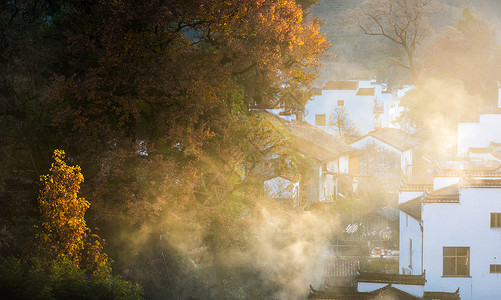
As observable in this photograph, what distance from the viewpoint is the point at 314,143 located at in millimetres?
35188

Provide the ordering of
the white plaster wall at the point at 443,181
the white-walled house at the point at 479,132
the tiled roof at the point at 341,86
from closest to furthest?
1. the white plaster wall at the point at 443,181
2. the white-walled house at the point at 479,132
3. the tiled roof at the point at 341,86

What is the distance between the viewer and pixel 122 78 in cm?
1461

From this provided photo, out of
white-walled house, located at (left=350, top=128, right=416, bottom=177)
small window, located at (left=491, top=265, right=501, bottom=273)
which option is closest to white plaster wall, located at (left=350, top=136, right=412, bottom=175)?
white-walled house, located at (left=350, top=128, right=416, bottom=177)

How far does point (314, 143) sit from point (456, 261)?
14.5 m

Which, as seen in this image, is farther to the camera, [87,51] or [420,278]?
[420,278]

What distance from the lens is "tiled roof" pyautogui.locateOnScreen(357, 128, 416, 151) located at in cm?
4391

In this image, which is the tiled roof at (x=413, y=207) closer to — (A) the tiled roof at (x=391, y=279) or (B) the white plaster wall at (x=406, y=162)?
(A) the tiled roof at (x=391, y=279)

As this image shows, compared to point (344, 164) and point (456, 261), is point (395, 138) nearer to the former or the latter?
point (344, 164)

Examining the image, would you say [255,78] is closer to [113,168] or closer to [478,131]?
[113,168]

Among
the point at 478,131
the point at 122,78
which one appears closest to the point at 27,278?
the point at 122,78

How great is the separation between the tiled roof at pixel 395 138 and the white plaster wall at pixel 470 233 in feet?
70.3

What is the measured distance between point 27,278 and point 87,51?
6059 mm

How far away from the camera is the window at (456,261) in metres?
21.8

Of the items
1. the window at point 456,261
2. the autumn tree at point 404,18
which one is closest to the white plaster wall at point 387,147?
the autumn tree at point 404,18
